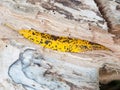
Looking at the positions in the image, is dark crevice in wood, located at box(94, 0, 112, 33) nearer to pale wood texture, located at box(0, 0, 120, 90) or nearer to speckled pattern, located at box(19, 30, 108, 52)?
pale wood texture, located at box(0, 0, 120, 90)

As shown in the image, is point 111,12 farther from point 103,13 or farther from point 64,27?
point 64,27

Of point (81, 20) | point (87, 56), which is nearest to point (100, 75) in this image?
point (87, 56)

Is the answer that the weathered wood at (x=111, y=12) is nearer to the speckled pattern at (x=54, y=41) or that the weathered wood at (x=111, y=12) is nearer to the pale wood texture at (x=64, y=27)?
the pale wood texture at (x=64, y=27)

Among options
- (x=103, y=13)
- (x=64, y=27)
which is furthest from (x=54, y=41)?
(x=103, y=13)

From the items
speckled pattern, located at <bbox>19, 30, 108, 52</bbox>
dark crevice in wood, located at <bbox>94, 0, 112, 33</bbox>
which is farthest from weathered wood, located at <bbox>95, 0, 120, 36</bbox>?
speckled pattern, located at <bbox>19, 30, 108, 52</bbox>

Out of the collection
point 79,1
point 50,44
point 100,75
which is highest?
point 79,1

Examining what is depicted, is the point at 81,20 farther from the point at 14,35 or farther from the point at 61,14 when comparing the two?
the point at 14,35

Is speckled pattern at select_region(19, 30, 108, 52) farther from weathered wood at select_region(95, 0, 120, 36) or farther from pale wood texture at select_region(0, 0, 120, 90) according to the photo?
weathered wood at select_region(95, 0, 120, 36)

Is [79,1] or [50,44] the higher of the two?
[79,1]

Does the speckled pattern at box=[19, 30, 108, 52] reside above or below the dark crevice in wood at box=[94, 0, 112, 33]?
below

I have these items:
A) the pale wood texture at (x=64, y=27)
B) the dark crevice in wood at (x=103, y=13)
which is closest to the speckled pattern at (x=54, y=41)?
the pale wood texture at (x=64, y=27)

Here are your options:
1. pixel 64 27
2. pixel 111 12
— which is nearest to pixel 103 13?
pixel 111 12
